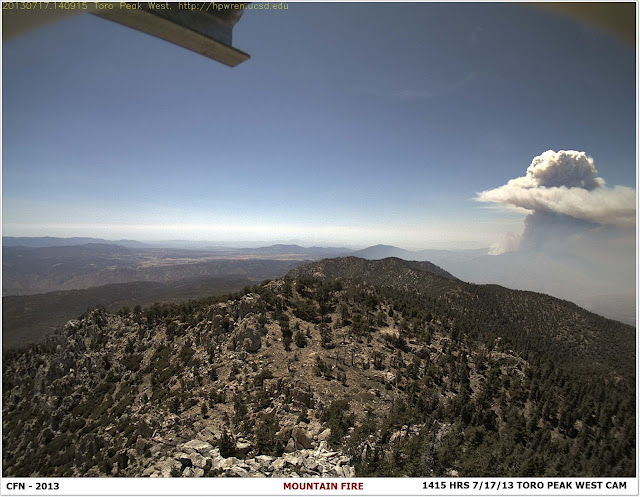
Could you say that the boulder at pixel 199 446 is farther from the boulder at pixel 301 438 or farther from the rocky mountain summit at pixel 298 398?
the boulder at pixel 301 438

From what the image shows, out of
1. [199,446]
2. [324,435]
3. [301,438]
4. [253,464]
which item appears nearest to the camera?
[253,464]

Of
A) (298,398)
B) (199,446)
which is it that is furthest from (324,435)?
(199,446)

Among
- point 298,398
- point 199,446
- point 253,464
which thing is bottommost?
point 298,398

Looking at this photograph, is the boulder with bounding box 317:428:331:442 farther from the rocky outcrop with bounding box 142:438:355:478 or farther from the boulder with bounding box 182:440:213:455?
the boulder with bounding box 182:440:213:455

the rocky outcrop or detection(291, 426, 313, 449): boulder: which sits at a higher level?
the rocky outcrop

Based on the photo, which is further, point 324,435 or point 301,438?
point 324,435

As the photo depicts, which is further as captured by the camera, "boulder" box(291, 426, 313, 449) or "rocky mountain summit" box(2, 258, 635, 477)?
"boulder" box(291, 426, 313, 449)

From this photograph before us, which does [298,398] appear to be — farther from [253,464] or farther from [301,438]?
[253,464]

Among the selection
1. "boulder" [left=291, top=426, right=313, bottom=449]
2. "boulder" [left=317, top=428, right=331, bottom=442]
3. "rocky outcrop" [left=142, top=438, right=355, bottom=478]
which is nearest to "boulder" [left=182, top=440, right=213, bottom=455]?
"rocky outcrop" [left=142, top=438, right=355, bottom=478]

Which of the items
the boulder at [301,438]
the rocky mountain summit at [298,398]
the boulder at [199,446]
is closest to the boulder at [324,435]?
the rocky mountain summit at [298,398]
